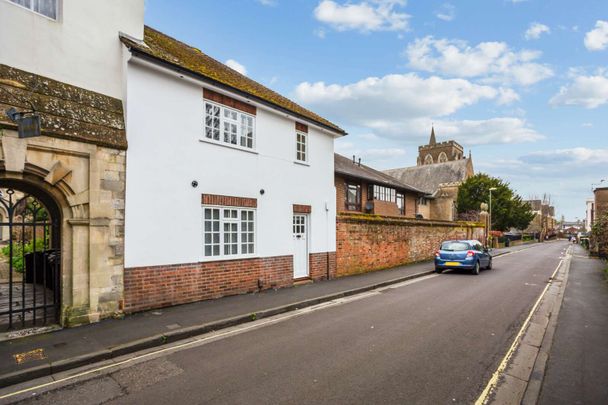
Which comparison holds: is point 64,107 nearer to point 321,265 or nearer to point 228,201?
point 228,201

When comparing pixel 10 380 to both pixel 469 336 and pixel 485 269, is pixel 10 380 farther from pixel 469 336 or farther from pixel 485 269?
pixel 485 269

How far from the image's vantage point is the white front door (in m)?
12.6

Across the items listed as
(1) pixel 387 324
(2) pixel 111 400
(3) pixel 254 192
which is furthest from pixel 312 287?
(2) pixel 111 400

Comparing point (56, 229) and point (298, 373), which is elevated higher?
point (56, 229)

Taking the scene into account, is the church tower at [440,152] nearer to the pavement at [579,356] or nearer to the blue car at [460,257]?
the blue car at [460,257]

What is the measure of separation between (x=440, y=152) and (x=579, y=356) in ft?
224

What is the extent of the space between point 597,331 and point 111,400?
835cm

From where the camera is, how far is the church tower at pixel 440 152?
68.0 metres

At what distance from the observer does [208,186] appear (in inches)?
379

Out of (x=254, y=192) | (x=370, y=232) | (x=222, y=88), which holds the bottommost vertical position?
(x=370, y=232)

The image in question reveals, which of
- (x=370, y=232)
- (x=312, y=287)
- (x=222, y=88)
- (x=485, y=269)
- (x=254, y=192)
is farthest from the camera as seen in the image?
(x=485, y=269)

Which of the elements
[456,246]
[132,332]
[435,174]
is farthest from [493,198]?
[132,332]

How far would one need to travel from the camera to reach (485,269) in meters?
18.3

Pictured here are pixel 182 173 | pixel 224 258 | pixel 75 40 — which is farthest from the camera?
pixel 224 258
